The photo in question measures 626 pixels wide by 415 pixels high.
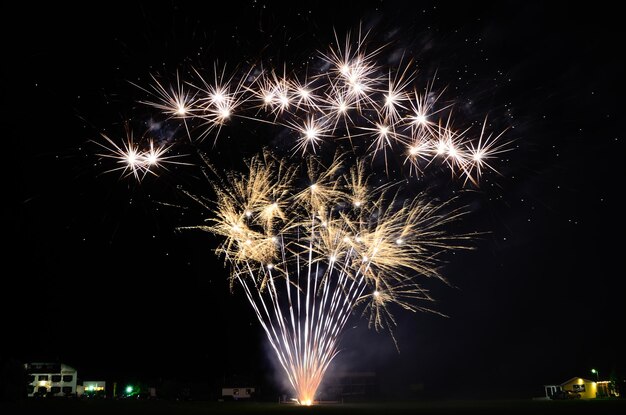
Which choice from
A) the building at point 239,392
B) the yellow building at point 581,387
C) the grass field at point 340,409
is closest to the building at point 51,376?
the building at point 239,392

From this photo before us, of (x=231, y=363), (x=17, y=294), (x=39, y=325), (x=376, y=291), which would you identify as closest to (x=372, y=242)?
(x=376, y=291)

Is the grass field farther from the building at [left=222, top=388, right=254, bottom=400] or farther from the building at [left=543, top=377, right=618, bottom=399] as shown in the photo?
the building at [left=222, top=388, right=254, bottom=400]

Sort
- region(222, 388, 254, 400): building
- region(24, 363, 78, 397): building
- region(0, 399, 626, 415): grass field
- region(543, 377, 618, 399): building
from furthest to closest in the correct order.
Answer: region(24, 363, 78, 397): building, region(222, 388, 254, 400): building, region(543, 377, 618, 399): building, region(0, 399, 626, 415): grass field

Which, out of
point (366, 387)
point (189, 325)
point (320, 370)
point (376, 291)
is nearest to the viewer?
point (376, 291)

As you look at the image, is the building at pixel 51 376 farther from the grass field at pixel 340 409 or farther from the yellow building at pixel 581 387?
the yellow building at pixel 581 387

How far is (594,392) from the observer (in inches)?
2108

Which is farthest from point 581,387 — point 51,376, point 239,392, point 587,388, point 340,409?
point 51,376

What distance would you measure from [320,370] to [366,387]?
35110 millimetres

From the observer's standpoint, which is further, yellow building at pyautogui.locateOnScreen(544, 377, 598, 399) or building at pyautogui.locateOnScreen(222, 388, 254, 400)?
building at pyautogui.locateOnScreen(222, 388, 254, 400)

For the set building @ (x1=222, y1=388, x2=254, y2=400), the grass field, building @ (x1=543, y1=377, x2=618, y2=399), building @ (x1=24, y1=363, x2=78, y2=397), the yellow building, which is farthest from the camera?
building @ (x1=24, y1=363, x2=78, y2=397)

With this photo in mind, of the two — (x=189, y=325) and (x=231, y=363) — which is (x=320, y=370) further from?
(x=231, y=363)

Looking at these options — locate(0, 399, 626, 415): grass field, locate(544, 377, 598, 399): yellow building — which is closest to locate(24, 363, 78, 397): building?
locate(0, 399, 626, 415): grass field

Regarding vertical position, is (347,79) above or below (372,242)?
above

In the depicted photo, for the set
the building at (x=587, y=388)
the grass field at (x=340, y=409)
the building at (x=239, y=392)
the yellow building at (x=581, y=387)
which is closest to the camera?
the grass field at (x=340, y=409)
